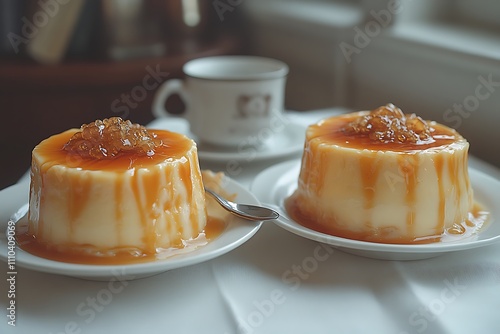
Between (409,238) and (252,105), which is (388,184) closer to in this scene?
(409,238)

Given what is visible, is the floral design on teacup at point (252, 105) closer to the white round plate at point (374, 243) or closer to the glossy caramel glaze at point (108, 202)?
the white round plate at point (374, 243)

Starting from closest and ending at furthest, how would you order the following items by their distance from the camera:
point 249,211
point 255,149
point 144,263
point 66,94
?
point 144,263
point 249,211
point 255,149
point 66,94

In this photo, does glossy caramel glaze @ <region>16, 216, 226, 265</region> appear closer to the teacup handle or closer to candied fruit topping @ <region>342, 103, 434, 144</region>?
candied fruit topping @ <region>342, 103, 434, 144</region>

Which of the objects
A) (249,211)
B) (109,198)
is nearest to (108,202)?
(109,198)

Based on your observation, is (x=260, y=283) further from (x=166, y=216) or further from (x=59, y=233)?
(x=59, y=233)

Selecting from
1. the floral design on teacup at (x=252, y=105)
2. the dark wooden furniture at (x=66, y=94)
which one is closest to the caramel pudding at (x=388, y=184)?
the floral design on teacup at (x=252, y=105)
